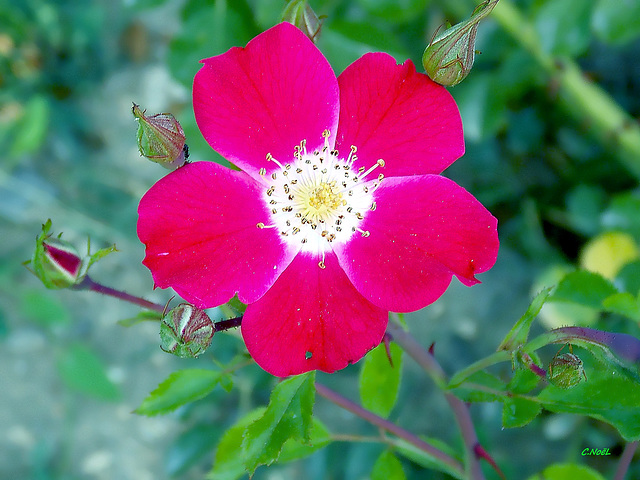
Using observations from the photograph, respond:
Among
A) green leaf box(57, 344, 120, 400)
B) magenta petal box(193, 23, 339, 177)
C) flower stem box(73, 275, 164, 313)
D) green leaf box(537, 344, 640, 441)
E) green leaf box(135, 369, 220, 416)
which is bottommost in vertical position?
green leaf box(537, 344, 640, 441)

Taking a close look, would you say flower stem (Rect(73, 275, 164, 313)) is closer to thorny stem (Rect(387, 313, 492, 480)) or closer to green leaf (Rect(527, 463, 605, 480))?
thorny stem (Rect(387, 313, 492, 480))

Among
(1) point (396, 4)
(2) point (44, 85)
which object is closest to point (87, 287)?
(1) point (396, 4)

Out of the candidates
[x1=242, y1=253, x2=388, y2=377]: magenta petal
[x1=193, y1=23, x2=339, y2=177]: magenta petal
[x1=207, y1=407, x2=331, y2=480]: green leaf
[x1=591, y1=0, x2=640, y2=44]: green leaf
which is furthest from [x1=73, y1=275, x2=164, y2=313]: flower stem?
[x1=591, y1=0, x2=640, y2=44]: green leaf

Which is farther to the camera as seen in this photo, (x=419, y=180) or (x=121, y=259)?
(x=121, y=259)

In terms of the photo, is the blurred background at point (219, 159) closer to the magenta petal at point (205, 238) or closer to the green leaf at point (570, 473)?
the magenta petal at point (205, 238)

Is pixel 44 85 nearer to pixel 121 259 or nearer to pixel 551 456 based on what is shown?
pixel 121 259

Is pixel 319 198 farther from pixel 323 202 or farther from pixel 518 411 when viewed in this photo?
pixel 518 411
